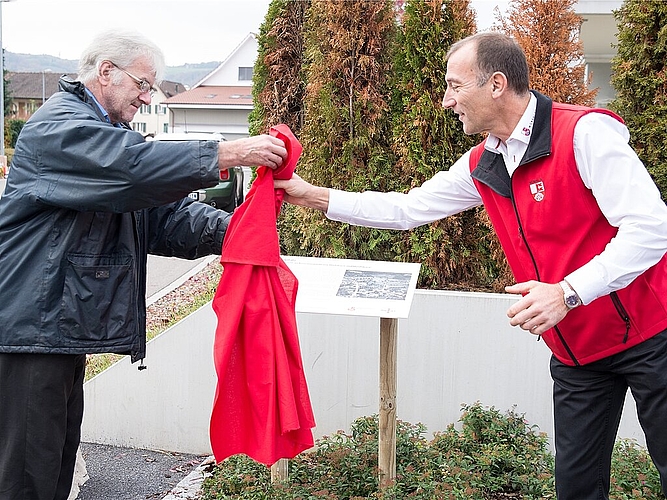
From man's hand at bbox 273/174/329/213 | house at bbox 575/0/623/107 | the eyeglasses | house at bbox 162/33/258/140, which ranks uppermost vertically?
house at bbox 162/33/258/140

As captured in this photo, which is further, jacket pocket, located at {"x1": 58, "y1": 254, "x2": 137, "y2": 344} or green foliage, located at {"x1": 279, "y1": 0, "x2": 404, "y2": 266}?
green foliage, located at {"x1": 279, "y1": 0, "x2": 404, "y2": 266}

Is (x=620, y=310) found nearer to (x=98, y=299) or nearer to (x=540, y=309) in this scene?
(x=540, y=309)

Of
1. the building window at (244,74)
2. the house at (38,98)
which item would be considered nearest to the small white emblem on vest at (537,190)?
the building window at (244,74)

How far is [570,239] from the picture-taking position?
3021mm

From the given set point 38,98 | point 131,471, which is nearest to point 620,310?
point 131,471

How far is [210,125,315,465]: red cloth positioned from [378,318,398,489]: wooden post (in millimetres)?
1058

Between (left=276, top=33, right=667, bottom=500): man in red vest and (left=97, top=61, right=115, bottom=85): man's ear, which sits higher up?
(left=97, top=61, right=115, bottom=85): man's ear

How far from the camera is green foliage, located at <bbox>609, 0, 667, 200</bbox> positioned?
577 cm

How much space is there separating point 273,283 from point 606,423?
153cm

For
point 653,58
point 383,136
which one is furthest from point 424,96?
point 653,58

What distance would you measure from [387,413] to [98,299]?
1.95 metres

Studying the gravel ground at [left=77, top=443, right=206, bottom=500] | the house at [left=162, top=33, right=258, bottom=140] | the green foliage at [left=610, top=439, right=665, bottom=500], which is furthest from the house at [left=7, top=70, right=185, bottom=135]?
the green foliage at [left=610, top=439, right=665, bottom=500]

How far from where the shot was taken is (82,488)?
203 inches

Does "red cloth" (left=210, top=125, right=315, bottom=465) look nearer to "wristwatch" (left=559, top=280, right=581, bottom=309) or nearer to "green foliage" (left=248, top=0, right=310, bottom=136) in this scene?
"wristwatch" (left=559, top=280, right=581, bottom=309)
